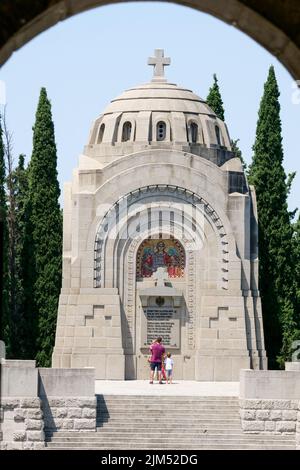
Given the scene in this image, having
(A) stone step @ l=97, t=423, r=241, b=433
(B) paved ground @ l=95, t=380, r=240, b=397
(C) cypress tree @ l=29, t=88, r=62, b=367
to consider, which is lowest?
(A) stone step @ l=97, t=423, r=241, b=433

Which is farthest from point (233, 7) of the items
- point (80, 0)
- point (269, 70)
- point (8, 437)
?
point (269, 70)

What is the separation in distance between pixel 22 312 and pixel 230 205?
8368mm

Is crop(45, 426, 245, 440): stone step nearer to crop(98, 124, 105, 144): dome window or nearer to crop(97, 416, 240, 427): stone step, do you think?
crop(97, 416, 240, 427): stone step

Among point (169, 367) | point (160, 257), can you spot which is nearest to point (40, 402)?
point (169, 367)

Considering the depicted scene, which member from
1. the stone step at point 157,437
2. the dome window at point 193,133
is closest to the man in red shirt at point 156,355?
the stone step at point 157,437

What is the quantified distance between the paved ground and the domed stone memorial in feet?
4.20

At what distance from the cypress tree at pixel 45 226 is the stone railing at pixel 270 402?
1249cm

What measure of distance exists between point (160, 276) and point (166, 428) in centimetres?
823

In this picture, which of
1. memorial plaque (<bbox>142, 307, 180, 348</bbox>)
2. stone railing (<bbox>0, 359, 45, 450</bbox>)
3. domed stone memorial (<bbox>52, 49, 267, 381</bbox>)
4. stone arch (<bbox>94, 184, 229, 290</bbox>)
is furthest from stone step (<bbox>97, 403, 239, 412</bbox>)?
stone arch (<bbox>94, 184, 229, 290</bbox>)

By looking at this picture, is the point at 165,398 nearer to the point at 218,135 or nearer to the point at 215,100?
the point at 218,135

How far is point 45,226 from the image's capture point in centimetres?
4200

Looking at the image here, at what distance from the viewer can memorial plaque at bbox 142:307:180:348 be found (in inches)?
1422

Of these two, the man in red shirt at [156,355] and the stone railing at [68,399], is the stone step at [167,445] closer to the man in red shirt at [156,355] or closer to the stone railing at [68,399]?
the stone railing at [68,399]

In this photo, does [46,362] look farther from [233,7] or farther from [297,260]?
[233,7]
